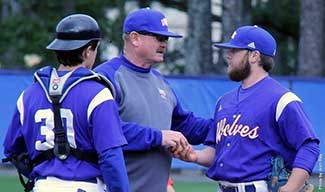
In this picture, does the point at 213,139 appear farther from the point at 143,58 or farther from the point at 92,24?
the point at 92,24

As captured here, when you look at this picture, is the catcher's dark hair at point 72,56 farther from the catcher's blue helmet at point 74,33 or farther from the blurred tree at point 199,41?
the blurred tree at point 199,41

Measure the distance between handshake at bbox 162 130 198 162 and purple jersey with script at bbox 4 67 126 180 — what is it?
0.73 metres

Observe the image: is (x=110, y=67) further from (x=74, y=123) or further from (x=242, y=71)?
(x=74, y=123)

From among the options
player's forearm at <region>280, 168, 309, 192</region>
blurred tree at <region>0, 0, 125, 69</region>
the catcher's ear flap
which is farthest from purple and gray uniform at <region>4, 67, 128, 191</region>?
blurred tree at <region>0, 0, 125, 69</region>

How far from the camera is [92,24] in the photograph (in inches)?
219

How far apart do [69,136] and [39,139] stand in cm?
20

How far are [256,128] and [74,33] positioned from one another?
1.35 m

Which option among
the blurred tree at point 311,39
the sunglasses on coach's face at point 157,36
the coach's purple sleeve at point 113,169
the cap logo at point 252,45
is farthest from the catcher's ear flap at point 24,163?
the blurred tree at point 311,39

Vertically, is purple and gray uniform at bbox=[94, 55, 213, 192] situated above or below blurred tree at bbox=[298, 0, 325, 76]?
above

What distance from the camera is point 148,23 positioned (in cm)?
629

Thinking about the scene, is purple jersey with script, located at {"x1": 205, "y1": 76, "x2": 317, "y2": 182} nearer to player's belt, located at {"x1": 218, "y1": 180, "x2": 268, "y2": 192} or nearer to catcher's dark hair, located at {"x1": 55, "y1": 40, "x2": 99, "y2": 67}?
player's belt, located at {"x1": 218, "y1": 180, "x2": 268, "y2": 192}

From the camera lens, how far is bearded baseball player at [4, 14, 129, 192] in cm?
529

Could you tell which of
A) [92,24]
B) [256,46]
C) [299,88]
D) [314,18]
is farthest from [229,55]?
[314,18]

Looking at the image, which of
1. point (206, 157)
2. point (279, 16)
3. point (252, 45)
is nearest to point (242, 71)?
point (252, 45)
